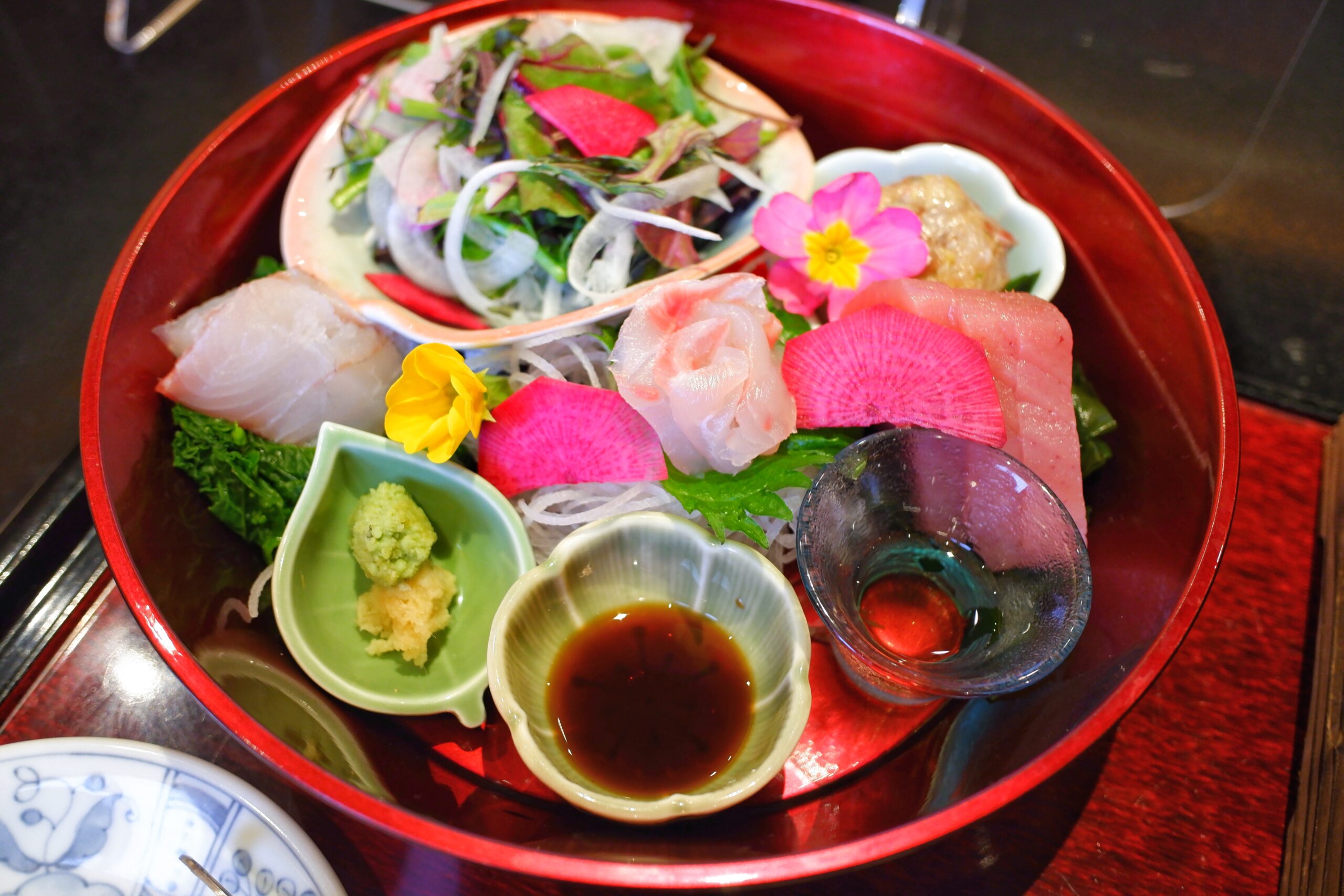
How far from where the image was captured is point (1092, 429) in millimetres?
1593

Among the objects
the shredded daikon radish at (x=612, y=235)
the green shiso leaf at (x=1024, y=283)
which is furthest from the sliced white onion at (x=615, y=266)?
the green shiso leaf at (x=1024, y=283)

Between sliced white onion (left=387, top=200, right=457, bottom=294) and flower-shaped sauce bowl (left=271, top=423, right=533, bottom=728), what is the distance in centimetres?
→ 43

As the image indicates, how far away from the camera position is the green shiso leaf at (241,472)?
1.47 m

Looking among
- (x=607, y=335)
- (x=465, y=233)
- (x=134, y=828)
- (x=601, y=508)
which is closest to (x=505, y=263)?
(x=465, y=233)

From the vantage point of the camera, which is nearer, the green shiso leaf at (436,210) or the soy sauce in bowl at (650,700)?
the soy sauce in bowl at (650,700)

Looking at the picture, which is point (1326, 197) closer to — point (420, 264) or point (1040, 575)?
point (1040, 575)

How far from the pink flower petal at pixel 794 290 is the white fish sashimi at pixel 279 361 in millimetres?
786

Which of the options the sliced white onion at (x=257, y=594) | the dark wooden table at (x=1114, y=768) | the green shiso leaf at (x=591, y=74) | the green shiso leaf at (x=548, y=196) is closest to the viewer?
the dark wooden table at (x=1114, y=768)

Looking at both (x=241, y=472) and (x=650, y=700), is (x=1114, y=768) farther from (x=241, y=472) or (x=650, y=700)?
(x=241, y=472)

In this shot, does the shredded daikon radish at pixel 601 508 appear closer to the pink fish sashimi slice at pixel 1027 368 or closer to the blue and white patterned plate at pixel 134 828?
the pink fish sashimi slice at pixel 1027 368

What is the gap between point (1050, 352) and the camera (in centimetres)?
145

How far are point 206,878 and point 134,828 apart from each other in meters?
0.16

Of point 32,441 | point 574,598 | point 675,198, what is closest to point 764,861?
point 574,598

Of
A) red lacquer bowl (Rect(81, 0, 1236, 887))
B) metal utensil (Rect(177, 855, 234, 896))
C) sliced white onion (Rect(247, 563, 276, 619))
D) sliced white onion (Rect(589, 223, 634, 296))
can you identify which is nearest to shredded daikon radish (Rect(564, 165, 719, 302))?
sliced white onion (Rect(589, 223, 634, 296))
